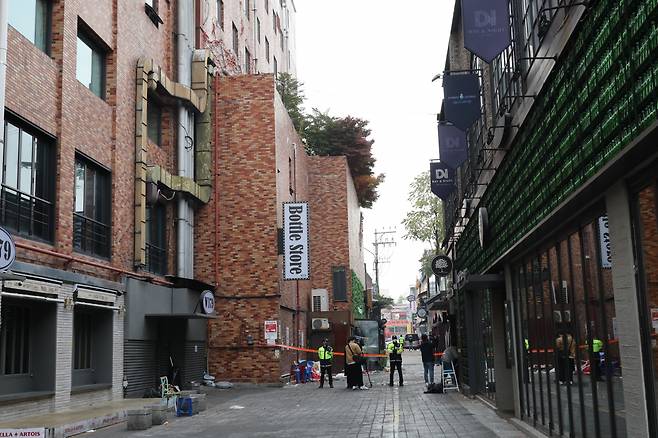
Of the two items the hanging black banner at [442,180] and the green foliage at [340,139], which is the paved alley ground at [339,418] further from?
the green foliage at [340,139]

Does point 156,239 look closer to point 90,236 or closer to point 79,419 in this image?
point 90,236

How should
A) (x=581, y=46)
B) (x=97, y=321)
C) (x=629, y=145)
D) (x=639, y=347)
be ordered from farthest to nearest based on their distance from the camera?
(x=97, y=321) < (x=581, y=46) < (x=639, y=347) < (x=629, y=145)

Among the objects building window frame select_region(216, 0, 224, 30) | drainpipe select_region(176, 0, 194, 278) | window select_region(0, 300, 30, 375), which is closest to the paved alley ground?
window select_region(0, 300, 30, 375)

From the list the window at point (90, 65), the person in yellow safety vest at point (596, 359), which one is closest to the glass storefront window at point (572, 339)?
the person in yellow safety vest at point (596, 359)

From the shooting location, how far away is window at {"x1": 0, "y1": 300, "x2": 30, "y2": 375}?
47.5 ft

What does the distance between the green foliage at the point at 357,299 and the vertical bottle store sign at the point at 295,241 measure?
15.9 m

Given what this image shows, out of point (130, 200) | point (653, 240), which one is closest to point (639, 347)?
point (653, 240)

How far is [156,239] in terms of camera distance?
929 inches

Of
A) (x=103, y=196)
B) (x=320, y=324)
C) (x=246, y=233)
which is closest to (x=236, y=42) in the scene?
(x=246, y=233)

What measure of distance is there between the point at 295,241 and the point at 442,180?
6.69 metres

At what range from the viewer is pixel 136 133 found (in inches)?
815

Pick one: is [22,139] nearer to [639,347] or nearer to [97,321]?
[97,321]

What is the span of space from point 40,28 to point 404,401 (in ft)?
40.6

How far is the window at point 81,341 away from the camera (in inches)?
687
